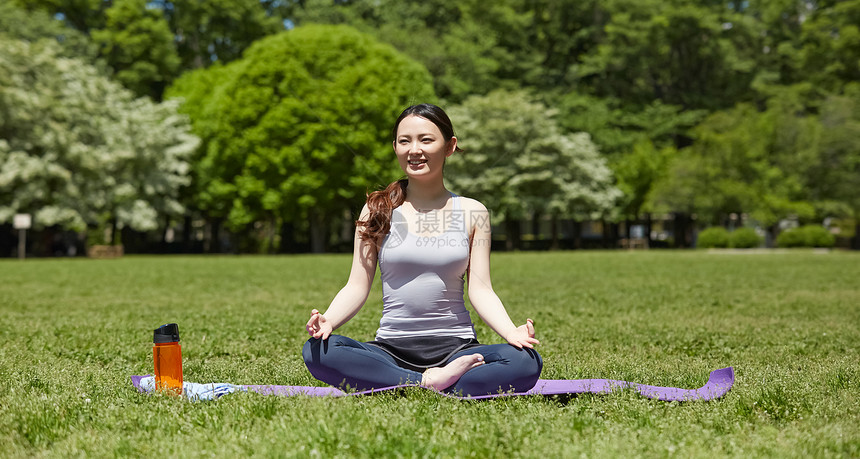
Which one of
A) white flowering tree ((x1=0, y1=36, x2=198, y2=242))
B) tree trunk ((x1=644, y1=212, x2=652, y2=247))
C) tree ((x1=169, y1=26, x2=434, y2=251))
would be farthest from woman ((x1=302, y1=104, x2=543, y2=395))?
tree trunk ((x1=644, y1=212, x2=652, y2=247))

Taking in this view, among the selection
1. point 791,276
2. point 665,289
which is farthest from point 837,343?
point 791,276

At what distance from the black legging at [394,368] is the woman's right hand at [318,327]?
0.07m

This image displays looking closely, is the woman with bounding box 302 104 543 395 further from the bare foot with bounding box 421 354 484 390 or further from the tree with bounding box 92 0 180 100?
the tree with bounding box 92 0 180 100

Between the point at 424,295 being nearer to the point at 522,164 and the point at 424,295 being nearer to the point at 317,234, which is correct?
the point at 522,164

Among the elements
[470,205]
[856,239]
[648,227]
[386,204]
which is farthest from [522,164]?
[386,204]

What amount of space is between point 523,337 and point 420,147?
137 centimetres

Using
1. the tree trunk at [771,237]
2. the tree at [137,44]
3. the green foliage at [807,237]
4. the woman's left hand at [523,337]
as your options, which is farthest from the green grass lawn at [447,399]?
the tree at [137,44]

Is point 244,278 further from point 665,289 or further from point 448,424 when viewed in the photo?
point 448,424

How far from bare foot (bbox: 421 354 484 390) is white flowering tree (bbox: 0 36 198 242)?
117ft

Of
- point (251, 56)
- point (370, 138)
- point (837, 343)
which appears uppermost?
point (251, 56)

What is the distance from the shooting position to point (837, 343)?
820cm

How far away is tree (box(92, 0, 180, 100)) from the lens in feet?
162

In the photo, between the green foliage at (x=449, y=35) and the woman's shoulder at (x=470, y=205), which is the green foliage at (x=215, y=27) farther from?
the woman's shoulder at (x=470, y=205)

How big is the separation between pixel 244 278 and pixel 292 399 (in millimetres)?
16432
